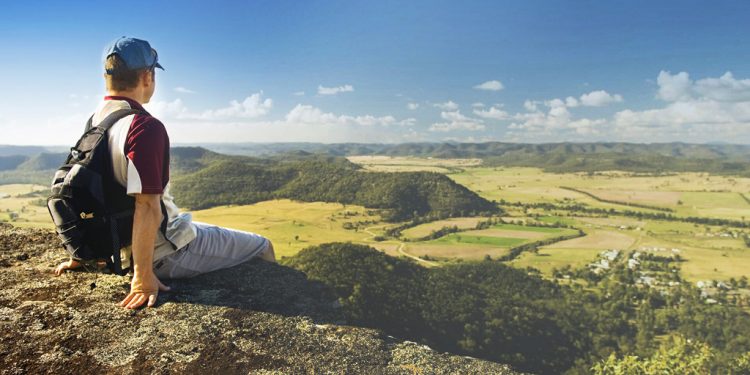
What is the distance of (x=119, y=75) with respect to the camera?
3322 millimetres

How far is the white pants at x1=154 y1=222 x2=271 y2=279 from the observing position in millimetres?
3777

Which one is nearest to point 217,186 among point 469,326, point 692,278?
point 469,326

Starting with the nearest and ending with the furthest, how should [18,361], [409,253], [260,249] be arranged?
[18,361] → [260,249] → [409,253]

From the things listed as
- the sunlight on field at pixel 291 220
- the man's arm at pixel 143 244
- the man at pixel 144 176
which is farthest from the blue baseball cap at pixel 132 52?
the sunlight on field at pixel 291 220

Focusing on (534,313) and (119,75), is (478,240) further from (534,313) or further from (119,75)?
(119,75)

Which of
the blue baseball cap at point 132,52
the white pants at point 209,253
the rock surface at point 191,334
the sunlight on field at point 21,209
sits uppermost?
the blue baseball cap at point 132,52

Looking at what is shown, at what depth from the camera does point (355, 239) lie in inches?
3278

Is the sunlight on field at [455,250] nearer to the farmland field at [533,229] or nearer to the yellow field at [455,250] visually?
the yellow field at [455,250]

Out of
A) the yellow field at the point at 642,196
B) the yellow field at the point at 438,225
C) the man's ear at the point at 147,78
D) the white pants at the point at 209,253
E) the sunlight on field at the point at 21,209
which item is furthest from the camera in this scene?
the yellow field at the point at 642,196

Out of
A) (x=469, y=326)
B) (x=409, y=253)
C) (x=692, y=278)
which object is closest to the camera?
(x=469, y=326)

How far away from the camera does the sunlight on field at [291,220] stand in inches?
2857

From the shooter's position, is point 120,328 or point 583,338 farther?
point 583,338

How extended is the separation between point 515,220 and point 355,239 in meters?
54.4

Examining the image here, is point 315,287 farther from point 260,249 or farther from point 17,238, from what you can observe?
point 17,238
